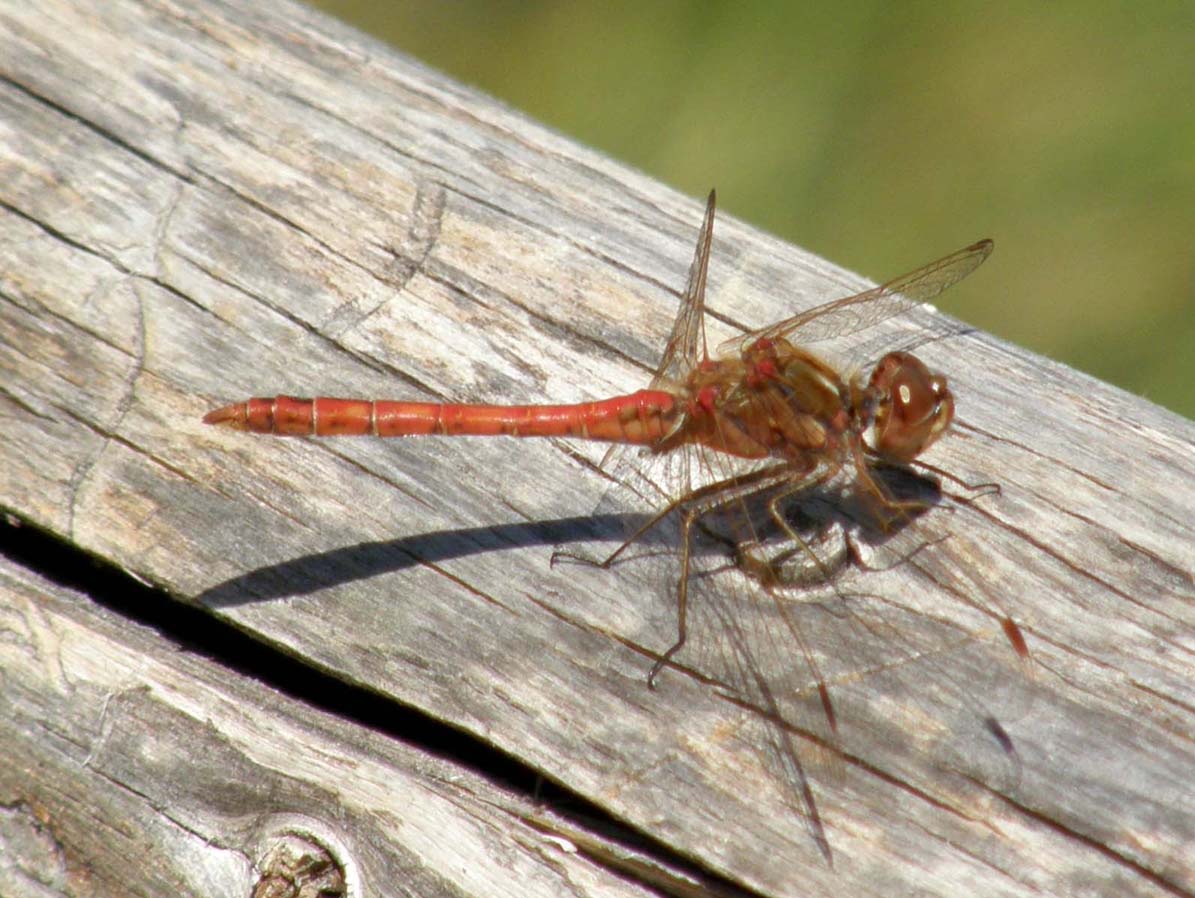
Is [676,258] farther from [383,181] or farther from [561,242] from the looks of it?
[383,181]

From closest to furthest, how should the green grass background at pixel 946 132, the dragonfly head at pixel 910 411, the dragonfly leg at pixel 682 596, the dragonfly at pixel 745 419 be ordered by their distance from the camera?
the dragonfly leg at pixel 682 596, the dragonfly at pixel 745 419, the dragonfly head at pixel 910 411, the green grass background at pixel 946 132

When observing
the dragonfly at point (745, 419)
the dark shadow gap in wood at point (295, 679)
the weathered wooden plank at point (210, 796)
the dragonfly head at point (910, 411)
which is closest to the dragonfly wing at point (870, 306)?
the dragonfly at point (745, 419)

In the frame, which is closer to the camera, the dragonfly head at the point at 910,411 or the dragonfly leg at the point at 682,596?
the dragonfly leg at the point at 682,596

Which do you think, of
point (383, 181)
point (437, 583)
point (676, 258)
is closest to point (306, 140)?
point (383, 181)

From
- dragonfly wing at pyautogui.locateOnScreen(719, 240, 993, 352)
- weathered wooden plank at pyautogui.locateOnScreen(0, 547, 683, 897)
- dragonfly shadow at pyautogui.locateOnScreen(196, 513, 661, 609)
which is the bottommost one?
weathered wooden plank at pyautogui.locateOnScreen(0, 547, 683, 897)

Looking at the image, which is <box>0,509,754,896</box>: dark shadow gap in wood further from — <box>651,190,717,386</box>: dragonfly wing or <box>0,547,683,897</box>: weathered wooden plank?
<box>651,190,717,386</box>: dragonfly wing

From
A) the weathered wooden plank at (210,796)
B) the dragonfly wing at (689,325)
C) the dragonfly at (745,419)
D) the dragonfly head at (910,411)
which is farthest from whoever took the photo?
the dragonfly wing at (689,325)

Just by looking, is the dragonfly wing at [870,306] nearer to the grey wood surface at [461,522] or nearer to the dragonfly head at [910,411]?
the grey wood surface at [461,522]

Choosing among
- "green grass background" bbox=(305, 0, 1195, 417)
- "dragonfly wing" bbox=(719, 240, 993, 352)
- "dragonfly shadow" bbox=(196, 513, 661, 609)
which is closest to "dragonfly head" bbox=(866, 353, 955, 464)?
"dragonfly wing" bbox=(719, 240, 993, 352)
